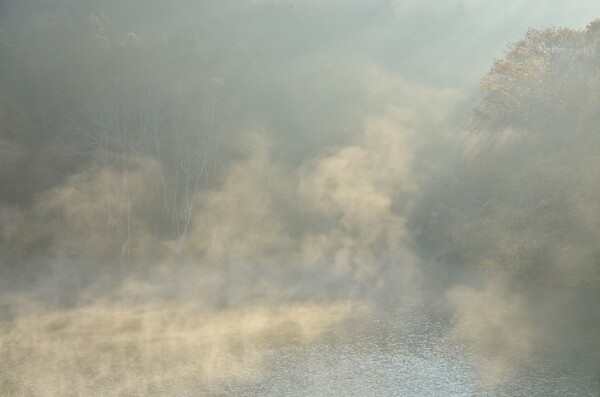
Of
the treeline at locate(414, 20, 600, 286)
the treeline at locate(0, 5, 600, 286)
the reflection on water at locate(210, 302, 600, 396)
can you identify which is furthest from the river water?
the treeline at locate(0, 5, 600, 286)

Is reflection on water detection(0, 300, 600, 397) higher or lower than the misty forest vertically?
lower

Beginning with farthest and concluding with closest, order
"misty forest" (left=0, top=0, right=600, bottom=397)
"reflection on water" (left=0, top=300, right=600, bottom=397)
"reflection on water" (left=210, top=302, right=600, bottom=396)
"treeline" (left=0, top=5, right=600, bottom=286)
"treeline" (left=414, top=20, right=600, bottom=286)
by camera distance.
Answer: "treeline" (left=0, top=5, right=600, bottom=286), "treeline" (left=414, top=20, right=600, bottom=286), "misty forest" (left=0, top=0, right=600, bottom=397), "reflection on water" (left=0, top=300, right=600, bottom=397), "reflection on water" (left=210, top=302, right=600, bottom=396)

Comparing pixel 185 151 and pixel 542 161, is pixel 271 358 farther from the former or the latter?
pixel 185 151

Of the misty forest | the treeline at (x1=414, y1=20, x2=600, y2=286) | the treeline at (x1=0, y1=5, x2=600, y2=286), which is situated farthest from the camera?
the treeline at (x1=0, y1=5, x2=600, y2=286)

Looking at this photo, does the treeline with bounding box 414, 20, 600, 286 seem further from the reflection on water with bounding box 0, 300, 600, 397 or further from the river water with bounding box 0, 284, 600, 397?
the reflection on water with bounding box 0, 300, 600, 397

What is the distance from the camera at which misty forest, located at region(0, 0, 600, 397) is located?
13500mm

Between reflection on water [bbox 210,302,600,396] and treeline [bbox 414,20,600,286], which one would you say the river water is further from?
treeline [bbox 414,20,600,286]

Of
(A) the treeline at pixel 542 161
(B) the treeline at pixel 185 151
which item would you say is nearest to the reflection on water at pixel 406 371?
(A) the treeline at pixel 542 161

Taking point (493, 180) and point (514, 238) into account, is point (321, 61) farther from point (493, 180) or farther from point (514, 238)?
point (514, 238)

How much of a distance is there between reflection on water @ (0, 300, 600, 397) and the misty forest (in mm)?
92

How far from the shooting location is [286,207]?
45406mm

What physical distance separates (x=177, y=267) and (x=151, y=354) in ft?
65.2

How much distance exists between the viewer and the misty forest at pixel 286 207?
531 inches

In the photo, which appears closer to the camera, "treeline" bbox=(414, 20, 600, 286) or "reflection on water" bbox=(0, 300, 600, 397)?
"reflection on water" bbox=(0, 300, 600, 397)
